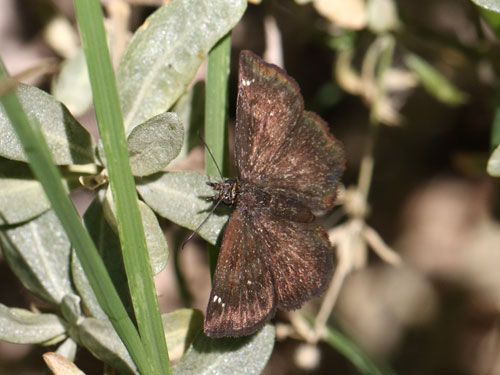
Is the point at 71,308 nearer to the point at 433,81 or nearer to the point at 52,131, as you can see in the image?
the point at 52,131

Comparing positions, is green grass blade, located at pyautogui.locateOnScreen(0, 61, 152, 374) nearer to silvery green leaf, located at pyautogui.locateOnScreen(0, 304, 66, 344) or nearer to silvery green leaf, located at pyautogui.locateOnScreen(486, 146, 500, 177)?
silvery green leaf, located at pyautogui.locateOnScreen(0, 304, 66, 344)

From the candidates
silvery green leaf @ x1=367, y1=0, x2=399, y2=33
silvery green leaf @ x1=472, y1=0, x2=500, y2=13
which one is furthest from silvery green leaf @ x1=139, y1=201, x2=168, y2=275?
silvery green leaf @ x1=367, y1=0, x2=399, y2=33

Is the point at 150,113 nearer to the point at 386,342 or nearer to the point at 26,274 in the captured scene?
the point at 26,274

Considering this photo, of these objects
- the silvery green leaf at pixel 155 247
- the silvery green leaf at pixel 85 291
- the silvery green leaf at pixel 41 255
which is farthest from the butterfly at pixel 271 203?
the silvery green leaf at pixel 41 255

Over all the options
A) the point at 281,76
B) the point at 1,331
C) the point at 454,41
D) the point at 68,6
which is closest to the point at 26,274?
the point at 1,331

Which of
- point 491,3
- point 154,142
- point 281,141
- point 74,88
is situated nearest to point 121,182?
point 154,142

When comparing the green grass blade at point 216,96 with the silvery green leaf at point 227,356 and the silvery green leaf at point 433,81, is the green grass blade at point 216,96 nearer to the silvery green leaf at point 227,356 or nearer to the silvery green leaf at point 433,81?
the silvery green leaf at point 227,356
